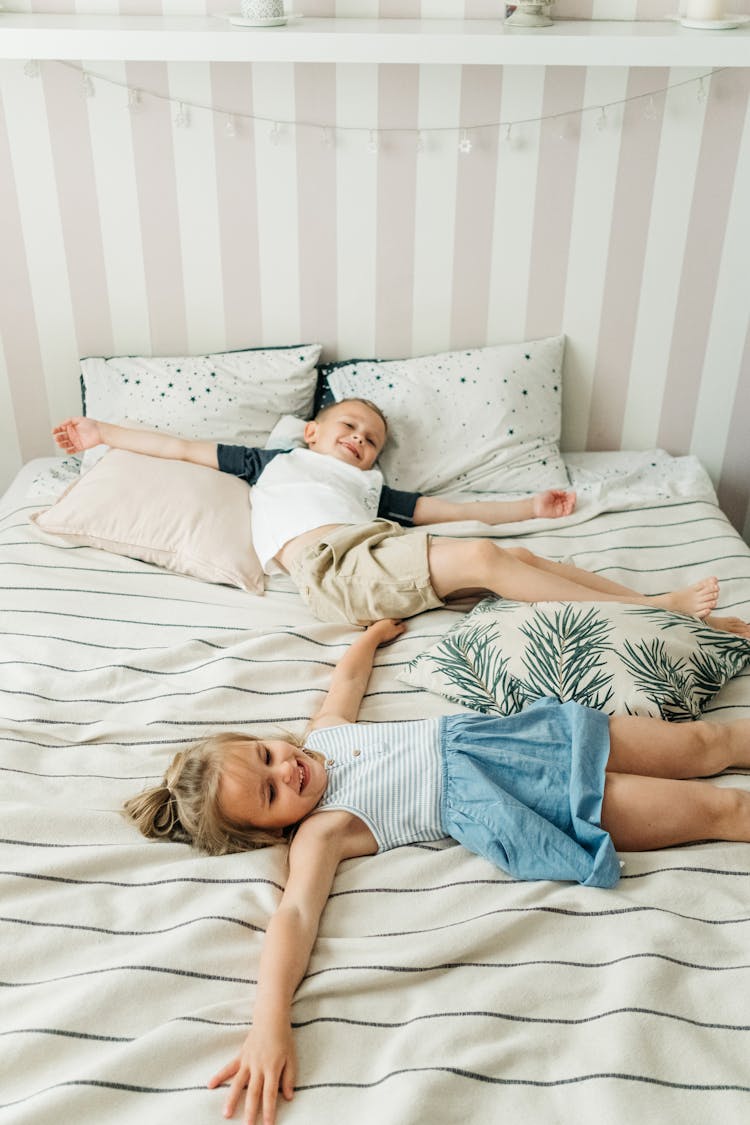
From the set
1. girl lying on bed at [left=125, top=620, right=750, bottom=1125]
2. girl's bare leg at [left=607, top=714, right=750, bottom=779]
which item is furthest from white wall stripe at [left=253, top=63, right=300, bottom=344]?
girl's bare leg at [left=607, top=714, right=750, bottom=779]

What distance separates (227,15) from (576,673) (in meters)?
1.53

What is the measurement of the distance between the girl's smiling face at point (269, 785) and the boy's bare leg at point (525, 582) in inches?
22.6

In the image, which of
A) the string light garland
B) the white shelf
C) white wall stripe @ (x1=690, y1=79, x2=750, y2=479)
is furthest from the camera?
white wall stripe @ (x1=690, y1=79, x2=750, y2=479)

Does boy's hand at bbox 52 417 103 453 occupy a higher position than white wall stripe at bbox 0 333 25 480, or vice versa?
boy's hand at bbox 52 417 103 453

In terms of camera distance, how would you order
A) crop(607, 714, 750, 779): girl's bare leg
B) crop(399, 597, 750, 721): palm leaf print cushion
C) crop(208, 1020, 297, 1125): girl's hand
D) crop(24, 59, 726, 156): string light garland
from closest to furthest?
crop(208, 1020, 297, 1125): girl's hand, crop(607, 714, 750, 779): girl's bare leg, crop(399, 597, 750, 721): palm leaf print cushion, crop(24, 59, 726, 156): string light garland

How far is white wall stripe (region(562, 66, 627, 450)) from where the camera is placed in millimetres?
2203

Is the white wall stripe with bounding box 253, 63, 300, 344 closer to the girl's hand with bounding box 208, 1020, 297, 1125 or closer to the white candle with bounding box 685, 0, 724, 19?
the white candle with bounding box 685, 0, 724, 19

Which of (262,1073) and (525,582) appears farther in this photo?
(525,582)

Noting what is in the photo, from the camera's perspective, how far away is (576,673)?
157 centimetres

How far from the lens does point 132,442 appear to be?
2.24 meters

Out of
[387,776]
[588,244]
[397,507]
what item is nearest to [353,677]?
[387,776]

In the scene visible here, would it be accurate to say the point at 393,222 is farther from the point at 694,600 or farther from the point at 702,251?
the point at 694,600

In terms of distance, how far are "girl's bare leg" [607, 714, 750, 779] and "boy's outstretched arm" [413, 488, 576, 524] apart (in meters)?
0.78

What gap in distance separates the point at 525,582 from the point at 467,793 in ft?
1.81
